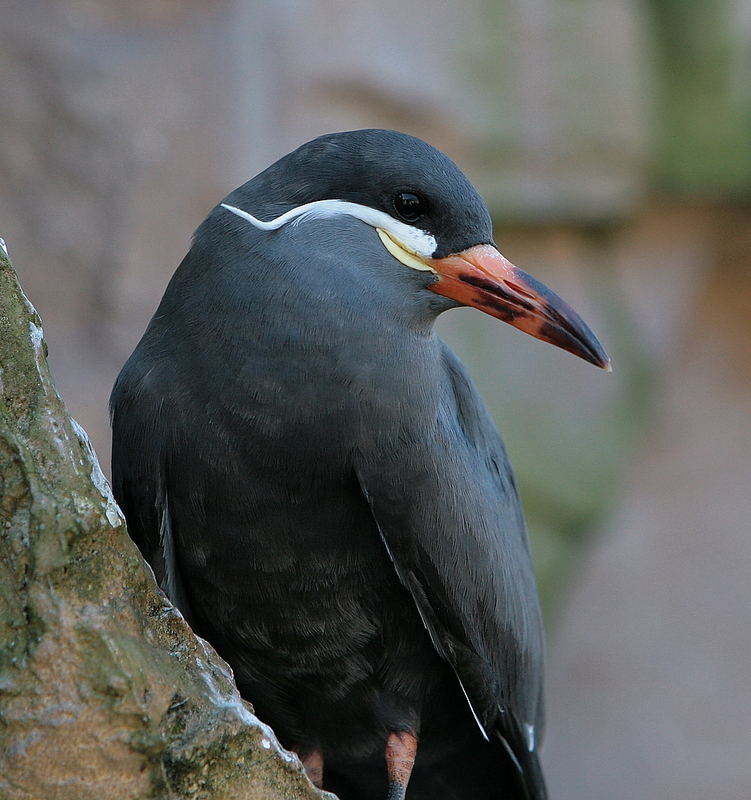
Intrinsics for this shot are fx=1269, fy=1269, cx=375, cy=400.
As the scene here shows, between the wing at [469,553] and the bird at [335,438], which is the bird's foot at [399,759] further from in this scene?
the wing at [469,553]

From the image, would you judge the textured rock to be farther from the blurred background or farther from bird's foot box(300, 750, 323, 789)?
the blurred background

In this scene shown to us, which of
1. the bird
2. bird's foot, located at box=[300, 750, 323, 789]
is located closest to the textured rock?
the bird

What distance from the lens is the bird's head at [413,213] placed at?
1964 mm

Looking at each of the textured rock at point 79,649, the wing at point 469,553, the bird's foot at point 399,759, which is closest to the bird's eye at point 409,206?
the wing at point 469,553

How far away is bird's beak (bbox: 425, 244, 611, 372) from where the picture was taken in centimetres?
199

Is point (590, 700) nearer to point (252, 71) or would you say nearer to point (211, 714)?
point (252, 71)

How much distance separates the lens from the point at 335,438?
1.88 m

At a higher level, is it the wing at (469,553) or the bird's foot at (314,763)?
the wing at (469,553)

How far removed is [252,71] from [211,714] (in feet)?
8.87

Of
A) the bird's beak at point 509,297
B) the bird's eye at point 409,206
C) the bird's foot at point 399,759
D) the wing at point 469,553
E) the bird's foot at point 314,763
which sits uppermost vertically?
the bird's eye at point 409,206

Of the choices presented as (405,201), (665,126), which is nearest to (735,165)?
(665,126)

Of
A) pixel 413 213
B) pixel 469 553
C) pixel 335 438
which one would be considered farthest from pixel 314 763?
pixel 413 213

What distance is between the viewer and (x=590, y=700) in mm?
5234

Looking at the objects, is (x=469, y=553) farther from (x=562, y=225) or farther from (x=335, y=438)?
(x=562, y=225)
